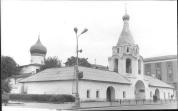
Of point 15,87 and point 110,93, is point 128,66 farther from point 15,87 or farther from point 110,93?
point 15,87

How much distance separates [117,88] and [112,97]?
0.83 meters

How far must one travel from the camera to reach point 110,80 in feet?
73.8

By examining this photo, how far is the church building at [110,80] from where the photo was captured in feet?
65.8

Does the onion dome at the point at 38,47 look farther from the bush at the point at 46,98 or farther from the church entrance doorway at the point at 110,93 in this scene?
the church entrance doorway at the point at 110,93

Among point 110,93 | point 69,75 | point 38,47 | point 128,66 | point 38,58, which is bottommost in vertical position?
point 110,93

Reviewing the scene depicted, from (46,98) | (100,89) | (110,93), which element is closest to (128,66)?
(110,93)

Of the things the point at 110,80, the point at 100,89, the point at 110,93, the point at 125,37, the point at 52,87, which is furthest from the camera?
the point at 125,37

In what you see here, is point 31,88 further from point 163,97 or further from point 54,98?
point 163,97

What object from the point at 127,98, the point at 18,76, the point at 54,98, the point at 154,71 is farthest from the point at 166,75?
the point at 54,98

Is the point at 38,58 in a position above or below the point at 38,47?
below

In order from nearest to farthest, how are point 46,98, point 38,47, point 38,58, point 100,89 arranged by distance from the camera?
point 46,98
point 100,89
point 38,47
point 38,58

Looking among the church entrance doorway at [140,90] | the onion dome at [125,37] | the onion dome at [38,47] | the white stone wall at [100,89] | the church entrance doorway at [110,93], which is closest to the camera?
the onion dome at [38,47]

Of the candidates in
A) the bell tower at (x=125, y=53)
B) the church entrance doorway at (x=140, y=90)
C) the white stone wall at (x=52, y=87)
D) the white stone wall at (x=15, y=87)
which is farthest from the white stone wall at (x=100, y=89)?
the white stone wall at (x=15, y=87)

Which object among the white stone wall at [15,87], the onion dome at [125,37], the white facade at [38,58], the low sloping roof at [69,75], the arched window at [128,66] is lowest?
the white stone wall at [15,87]
